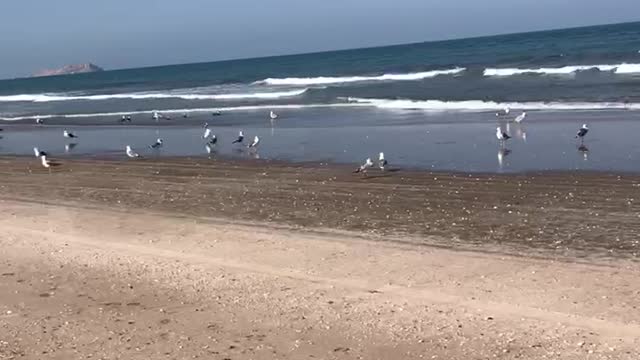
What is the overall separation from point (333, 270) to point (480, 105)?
21.0 metres

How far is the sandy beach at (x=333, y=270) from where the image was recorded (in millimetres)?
6570

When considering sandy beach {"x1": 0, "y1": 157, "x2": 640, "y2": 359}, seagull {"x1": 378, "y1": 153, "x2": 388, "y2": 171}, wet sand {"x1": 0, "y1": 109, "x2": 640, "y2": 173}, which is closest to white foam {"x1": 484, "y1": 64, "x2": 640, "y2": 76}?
wet sand {"x1": 0, "y1": 109, "x2": 640, "y2": 173}

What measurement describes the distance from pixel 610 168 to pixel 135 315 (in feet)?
31.6

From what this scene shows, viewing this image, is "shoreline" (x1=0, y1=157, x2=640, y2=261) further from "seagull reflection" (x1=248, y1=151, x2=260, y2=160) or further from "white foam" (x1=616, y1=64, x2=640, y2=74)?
"white foam" (x1=616, y1=64, x2=640, y2=74)

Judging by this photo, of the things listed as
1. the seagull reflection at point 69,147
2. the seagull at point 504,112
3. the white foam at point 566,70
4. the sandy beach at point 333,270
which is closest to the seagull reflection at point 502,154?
the sandy beach at point 333,270

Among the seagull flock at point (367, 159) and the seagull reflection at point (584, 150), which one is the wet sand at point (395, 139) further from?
the seagull flock at point (367, 159)

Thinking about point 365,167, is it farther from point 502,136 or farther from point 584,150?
point 584,150

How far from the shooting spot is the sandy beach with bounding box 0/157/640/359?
657 centimetres

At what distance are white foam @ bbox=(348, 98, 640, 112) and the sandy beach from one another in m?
11.1

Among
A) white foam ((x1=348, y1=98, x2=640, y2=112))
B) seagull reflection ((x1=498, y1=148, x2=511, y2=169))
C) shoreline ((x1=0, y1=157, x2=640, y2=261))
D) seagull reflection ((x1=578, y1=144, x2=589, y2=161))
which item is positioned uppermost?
shoreline ((x1=0, y1=157, x2=640, y2=261))

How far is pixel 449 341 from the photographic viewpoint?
640cm

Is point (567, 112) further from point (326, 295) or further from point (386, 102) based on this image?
point (326, 295)

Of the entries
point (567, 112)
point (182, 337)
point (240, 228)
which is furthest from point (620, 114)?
point (182, 337)

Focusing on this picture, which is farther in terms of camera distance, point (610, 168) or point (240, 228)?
point (610, 168)
